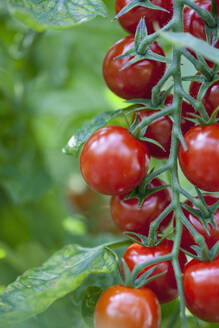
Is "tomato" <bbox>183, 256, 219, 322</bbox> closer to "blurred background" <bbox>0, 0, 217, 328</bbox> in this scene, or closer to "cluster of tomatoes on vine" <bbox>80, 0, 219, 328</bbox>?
"cluster of tomatoes on vine" <bbox>80, 0, 219, 328</bbox>

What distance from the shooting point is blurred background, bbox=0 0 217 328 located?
1.31 m

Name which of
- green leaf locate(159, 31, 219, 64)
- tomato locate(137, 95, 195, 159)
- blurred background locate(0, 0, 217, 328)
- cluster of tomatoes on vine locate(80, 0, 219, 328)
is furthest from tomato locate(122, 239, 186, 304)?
blurred background locate(0, 0, 217, 328)

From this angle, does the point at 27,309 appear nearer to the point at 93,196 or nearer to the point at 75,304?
the point at 75,304

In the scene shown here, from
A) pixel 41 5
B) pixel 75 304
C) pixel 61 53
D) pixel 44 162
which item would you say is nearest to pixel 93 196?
pixel 44 162

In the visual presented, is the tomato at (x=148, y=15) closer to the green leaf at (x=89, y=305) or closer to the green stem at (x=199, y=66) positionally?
the green stem at (x=199, y=66)

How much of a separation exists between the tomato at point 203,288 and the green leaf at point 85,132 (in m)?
0.23

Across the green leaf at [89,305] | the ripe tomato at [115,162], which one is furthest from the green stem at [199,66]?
the green leaf at [89,305]

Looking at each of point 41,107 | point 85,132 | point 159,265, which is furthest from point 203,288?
point 41,107

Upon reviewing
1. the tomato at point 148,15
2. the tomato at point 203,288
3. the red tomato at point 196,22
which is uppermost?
the tomato at point 148,15

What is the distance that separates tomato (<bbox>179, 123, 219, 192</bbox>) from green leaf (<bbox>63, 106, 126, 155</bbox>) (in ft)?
0.49

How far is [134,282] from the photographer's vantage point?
614 mm

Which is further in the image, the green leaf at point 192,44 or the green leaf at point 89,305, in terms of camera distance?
the green leaf at point 89,305

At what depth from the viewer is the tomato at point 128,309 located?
58cm

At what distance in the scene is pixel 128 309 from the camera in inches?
23.1
